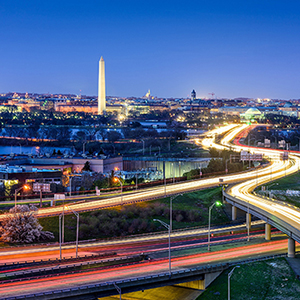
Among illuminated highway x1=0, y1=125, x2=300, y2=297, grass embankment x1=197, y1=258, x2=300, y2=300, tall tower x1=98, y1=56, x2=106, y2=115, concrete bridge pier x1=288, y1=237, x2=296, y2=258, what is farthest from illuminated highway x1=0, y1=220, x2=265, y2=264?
tall tower x1=98, y1=56, x2=106, y2=115

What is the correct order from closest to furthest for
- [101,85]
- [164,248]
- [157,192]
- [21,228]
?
[164,248] < [21,228] < [157,192] < [101,85]

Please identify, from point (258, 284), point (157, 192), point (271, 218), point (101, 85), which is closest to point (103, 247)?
point (258, 284)

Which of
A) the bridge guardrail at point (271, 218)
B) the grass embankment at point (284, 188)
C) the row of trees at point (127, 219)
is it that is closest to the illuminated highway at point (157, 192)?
the row of trees at point (127, 219)

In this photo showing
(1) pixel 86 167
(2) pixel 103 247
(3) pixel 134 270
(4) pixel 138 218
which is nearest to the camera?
(3) pixel 134 270

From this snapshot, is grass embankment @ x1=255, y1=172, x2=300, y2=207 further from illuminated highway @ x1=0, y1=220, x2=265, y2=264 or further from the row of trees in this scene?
the row of trees

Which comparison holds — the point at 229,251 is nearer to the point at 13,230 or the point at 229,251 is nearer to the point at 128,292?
the point at 128,292

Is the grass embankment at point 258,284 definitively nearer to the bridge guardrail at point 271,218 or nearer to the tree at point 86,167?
the bridge guardrail at point 271,218

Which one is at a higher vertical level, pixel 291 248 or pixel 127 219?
pixel 291 248

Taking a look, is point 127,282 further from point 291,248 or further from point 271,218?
point 271,218
